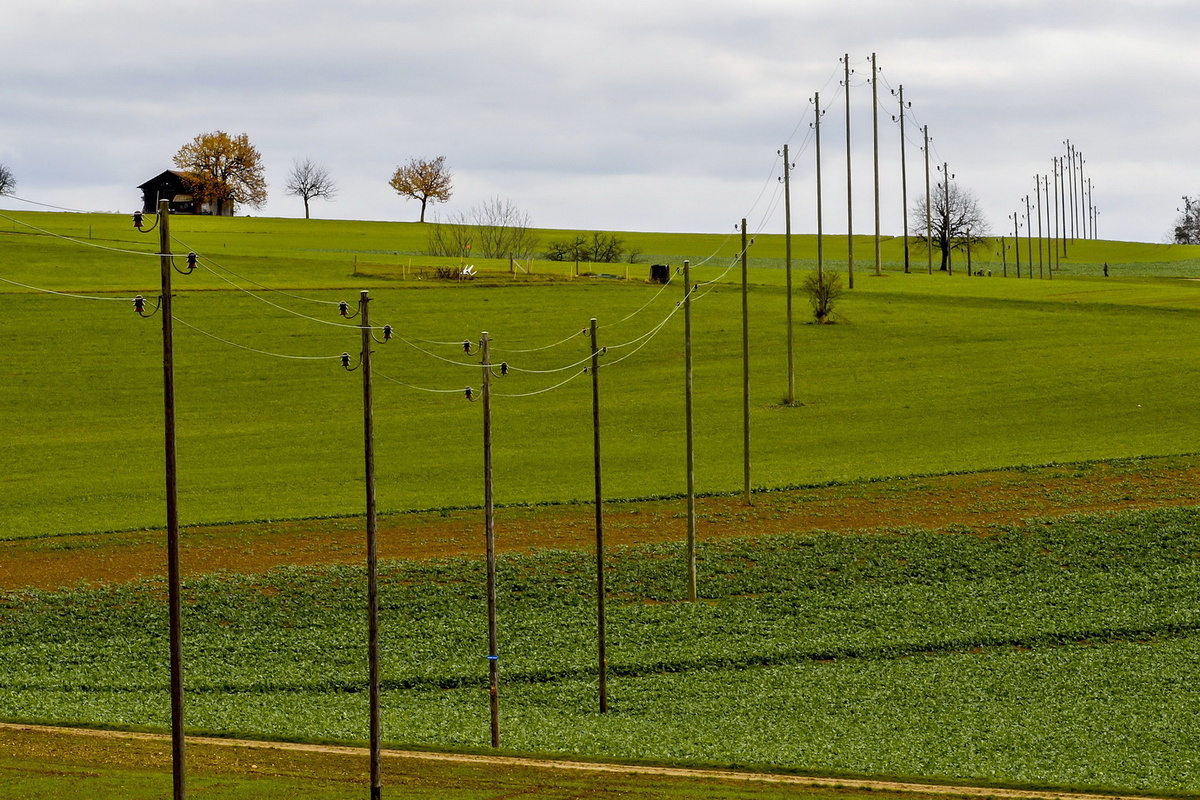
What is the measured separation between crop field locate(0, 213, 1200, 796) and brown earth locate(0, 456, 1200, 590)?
0.16m

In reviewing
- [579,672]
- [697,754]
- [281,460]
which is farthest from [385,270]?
[697,754]

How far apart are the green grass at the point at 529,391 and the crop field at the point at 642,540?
26 cm

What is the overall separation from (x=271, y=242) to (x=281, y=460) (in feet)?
269

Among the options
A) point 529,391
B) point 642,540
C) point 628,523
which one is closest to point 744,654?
point 642,540

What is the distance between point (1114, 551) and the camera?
36750mm

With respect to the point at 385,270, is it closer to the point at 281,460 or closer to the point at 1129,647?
the point at 281,460

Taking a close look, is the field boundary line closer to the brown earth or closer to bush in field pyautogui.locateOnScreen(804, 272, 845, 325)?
the brown earth

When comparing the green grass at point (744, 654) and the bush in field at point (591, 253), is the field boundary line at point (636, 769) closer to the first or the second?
the green grass at point (744, 654)

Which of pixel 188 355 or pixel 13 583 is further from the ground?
pixel 188 355

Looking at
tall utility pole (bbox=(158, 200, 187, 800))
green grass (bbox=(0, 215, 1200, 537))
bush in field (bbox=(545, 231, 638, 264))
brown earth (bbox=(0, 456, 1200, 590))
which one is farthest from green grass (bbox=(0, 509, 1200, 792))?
bush in field (bbox=(545, 231, 638, 264))

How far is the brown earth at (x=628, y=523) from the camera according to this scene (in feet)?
120

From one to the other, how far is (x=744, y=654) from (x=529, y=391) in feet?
107

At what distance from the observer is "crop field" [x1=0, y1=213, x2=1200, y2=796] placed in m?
26.1

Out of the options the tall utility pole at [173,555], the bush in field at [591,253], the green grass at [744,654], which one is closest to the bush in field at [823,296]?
the bush in field at [591,253]
